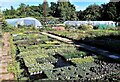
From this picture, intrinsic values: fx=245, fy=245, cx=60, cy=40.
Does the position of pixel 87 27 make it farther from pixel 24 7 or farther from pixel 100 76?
pixel 100 76

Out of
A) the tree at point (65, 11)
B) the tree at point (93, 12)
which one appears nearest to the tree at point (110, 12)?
the tree at point (93, 12)

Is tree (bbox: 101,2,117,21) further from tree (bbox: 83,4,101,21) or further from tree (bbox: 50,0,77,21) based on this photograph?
tree (bbox: 50,0,77,21)

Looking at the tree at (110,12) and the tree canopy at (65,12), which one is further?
the tree canopy at (65,12)

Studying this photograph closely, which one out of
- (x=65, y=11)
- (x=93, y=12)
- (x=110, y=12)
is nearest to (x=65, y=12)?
(x=65, y=11)

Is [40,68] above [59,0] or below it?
below

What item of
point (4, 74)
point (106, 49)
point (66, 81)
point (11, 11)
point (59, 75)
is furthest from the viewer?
point (11, 11)

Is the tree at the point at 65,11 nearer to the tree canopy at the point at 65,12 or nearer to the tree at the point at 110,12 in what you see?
the tree canopy at the point at 65,12

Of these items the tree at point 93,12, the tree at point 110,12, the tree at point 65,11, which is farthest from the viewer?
the tree at point 65,11

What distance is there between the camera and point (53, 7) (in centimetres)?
6344

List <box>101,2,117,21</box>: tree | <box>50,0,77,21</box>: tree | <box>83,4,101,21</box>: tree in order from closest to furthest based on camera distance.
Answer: <box>101,2,117,21</box>: tree → <box>83,4,101,21</box>: tree → <box>50,0,77,21</box>: tree

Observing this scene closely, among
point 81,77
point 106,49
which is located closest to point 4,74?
point 81,77

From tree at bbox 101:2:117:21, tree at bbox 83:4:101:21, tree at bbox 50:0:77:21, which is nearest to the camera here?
tree at bbox 101:2:117:21

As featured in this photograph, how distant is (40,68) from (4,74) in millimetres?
1621

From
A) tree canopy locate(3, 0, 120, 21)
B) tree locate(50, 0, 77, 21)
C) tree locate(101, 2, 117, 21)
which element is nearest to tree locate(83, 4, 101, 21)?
tree canopy locate(3, 0, 120, 21)
